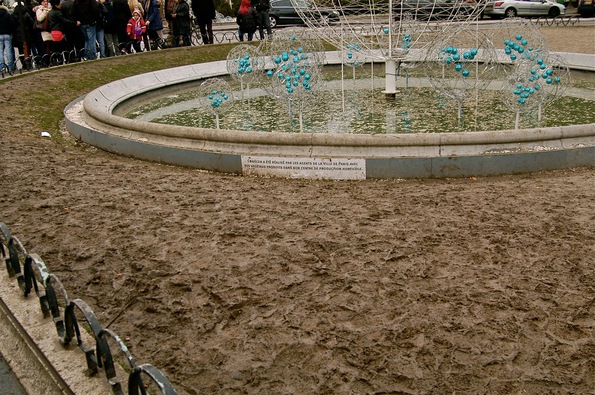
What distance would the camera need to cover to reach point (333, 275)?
5.64 metres

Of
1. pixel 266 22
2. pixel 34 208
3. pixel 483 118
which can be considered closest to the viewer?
pixel 34 208

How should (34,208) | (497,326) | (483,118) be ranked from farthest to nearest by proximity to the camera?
(483,118) → (34,208) → (497,326)

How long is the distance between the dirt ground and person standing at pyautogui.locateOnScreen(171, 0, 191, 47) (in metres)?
12.7

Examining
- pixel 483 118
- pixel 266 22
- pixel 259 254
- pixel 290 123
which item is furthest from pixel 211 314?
pixel 266 22

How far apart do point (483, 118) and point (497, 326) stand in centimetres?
691

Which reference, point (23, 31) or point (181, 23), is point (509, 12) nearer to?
point (181, 23)

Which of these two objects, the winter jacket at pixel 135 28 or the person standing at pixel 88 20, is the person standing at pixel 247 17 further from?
the person standing at pixel 88 20

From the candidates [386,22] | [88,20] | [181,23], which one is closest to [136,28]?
[181,23]

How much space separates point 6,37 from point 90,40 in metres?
2.15

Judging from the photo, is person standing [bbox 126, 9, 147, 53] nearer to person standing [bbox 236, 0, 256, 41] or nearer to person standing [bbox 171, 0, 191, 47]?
person standing [bbox 171, 0, 191, 47]

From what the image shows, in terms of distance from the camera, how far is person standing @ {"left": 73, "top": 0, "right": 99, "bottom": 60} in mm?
17230

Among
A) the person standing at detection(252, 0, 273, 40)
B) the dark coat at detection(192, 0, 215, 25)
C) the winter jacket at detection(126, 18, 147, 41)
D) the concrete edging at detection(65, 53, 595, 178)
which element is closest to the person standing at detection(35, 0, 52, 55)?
the winter jacket at detection(126, 18, 147, 41)

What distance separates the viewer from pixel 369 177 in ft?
27.6

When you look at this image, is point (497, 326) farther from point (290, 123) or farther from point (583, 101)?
point (583, 101)
